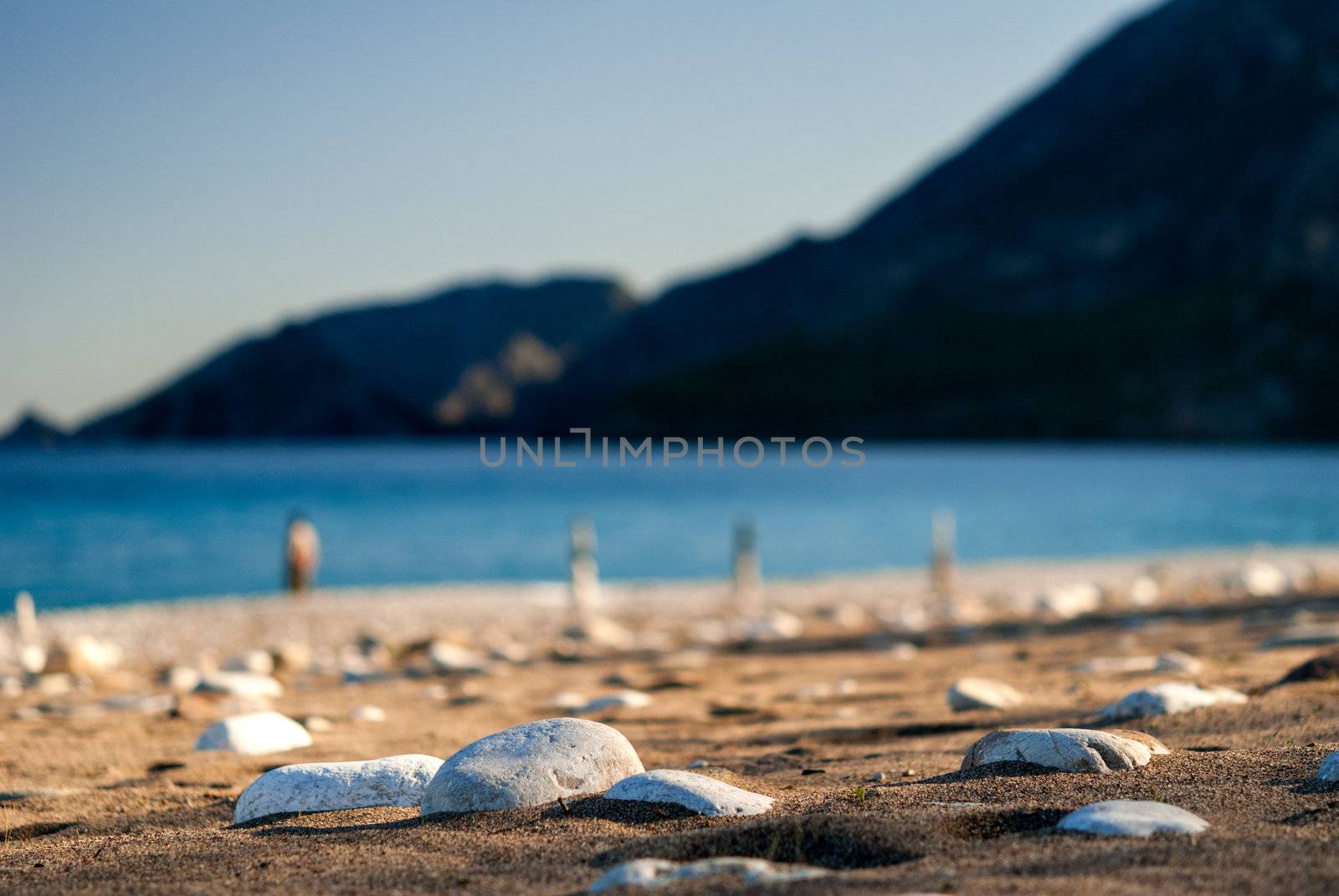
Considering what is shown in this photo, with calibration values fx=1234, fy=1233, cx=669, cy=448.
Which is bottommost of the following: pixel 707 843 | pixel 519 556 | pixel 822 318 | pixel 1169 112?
pixel 519 556

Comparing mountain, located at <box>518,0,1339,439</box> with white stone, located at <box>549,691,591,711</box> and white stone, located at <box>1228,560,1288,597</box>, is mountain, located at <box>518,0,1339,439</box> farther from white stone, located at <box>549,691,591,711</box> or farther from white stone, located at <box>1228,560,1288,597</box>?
white stone, located at <box>549,691,591,711</box>

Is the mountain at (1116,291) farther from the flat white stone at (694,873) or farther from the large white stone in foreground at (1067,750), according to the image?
the flat white stone at (694,873)

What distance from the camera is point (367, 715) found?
23.2 ft

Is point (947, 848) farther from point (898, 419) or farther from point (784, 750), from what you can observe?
point (898, 419)

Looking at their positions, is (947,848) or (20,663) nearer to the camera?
(947,848)

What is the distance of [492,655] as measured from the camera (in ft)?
37.9

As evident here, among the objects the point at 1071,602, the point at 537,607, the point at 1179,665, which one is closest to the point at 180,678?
the point at 1179,665

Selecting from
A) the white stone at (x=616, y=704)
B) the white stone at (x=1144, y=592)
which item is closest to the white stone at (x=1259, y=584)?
the white stone at (x=1144, y=592)

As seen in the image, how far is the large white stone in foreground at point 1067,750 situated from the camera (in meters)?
4.06

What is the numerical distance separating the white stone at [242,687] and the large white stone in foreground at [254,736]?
2.06m

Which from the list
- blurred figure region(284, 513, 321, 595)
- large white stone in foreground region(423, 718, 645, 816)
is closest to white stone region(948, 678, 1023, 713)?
large white stone in foreground region(423, 718, 645, 816)

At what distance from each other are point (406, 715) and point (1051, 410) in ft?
469

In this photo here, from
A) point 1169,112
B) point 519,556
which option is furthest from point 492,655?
point 1169,112

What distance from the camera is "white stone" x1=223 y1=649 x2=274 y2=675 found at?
9.95 meters
